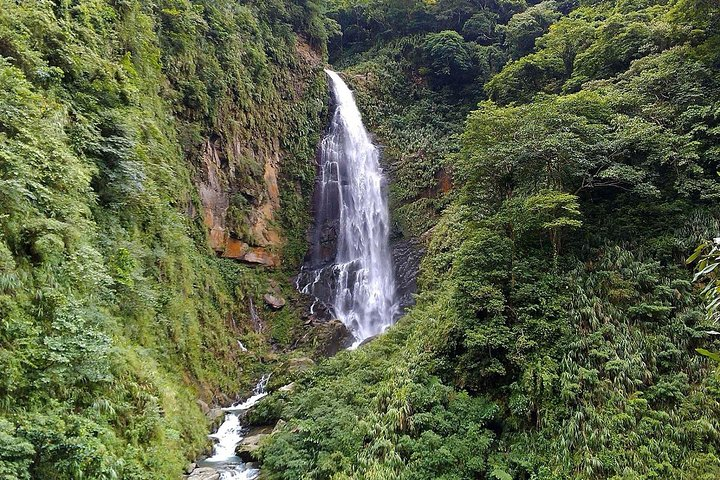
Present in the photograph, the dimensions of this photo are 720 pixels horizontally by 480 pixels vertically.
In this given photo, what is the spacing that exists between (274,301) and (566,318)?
39.8ft

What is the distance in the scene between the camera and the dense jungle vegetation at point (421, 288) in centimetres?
554

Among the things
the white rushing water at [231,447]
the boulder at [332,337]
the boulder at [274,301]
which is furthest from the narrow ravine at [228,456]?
the boulder at [274,301]

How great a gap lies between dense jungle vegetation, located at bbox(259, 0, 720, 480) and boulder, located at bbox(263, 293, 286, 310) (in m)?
5.76

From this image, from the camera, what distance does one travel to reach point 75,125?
7.46 m

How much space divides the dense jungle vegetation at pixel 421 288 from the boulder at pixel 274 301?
1.98 meters

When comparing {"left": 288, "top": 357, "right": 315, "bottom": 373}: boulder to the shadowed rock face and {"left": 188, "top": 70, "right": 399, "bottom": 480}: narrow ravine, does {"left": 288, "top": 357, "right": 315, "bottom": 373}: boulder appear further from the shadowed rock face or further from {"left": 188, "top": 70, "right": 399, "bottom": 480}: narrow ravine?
the shadowed rock face

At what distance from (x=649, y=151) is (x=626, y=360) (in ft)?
16.6

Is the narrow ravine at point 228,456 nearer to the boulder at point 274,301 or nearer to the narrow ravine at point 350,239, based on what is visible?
the narrow ravine at point 350,239

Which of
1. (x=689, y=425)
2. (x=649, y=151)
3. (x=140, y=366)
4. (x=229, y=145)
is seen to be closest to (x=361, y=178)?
(x=229, y=145)

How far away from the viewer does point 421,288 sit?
15336mm

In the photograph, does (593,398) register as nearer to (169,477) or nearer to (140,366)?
(169,477)

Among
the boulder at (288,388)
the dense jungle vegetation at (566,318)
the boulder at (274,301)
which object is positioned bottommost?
the boulder at (288,388)

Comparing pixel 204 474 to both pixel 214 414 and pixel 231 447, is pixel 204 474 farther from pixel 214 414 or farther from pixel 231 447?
pixel 214 414

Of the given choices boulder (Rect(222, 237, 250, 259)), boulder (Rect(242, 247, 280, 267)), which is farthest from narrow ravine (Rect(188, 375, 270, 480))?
boulder (Rect(242, 247, 280, 267))
